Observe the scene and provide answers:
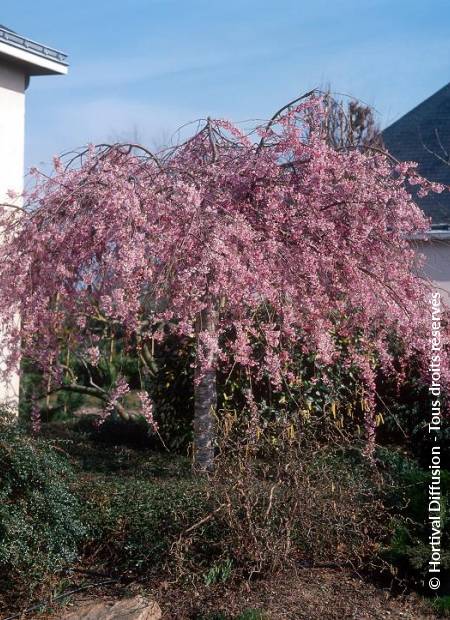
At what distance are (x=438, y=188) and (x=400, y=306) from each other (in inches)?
36.1

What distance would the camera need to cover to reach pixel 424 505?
5680mm

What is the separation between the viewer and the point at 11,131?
32.1 ft

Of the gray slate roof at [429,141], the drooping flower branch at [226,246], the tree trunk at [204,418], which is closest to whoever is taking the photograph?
the drooping flower branch at [226,246]

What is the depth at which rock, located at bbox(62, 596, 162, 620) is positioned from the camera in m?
4.83

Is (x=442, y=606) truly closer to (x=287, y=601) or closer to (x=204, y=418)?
(x=287, y=601)

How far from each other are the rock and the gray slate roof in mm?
9517

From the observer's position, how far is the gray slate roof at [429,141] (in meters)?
13.8

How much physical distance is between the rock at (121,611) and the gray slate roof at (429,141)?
9.52m

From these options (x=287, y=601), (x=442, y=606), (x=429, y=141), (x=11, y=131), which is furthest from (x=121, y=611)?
(x=429, y=141)

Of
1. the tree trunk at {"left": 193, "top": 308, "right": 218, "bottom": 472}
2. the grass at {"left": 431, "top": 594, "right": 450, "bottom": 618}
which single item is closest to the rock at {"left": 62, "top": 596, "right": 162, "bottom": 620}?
the grass at {"left": 431, "top": 594, "right": 450, "bottom": 618}

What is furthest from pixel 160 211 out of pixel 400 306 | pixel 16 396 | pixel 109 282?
pixel 16 396

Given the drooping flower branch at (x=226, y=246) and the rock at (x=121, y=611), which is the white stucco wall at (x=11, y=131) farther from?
the rock at (x=121, y=611)

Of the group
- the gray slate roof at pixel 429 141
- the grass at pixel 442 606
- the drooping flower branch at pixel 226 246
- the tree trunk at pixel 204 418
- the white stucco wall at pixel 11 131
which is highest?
the gray slate roof at pixel 429 141

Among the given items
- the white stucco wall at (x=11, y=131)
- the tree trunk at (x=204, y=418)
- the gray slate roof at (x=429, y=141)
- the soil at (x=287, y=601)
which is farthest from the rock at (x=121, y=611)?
the gray slate roof at (x=429, y=141)
